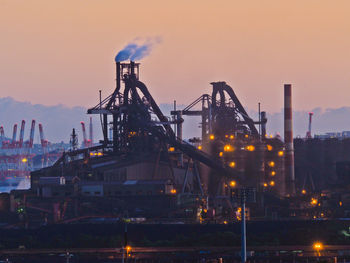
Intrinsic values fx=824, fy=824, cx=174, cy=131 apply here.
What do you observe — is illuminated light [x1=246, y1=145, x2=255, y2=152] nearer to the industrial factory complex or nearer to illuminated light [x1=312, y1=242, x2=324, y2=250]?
the industrial factory complex

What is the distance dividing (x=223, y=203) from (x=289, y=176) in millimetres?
21051

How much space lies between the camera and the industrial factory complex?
104000 mm

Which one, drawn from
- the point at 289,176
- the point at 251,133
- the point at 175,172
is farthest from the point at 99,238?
the point at 251,133

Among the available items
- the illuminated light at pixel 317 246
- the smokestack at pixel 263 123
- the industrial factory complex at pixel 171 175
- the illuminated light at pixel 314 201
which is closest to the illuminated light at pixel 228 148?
the industrial factory complex at pixel 171 175

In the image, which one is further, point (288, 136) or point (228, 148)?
point (288, 136)

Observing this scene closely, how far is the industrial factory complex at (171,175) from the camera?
104000 mm

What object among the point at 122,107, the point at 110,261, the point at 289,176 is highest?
the point at 122,107

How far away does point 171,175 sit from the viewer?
12069cm

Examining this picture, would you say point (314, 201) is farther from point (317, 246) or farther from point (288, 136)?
point (317, 246)

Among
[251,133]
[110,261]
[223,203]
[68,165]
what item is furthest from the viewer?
[251,133]

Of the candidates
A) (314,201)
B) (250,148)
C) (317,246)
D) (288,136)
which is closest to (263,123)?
(288,136)

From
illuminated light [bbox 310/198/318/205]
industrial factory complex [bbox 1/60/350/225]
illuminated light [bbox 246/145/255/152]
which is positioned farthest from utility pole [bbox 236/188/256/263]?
illuminated light [bbox 246/145/255/152]

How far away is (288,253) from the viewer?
71500mm

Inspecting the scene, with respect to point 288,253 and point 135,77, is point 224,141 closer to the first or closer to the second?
point 135,77
